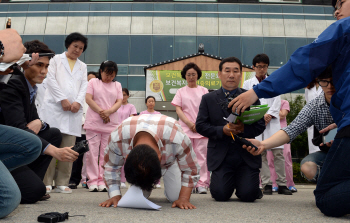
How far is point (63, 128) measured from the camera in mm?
4730

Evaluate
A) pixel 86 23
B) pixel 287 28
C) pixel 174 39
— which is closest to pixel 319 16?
pixel 287 28

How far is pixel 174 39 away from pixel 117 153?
19.0 meters

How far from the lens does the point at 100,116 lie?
531cm

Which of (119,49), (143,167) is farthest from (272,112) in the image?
(119,49)

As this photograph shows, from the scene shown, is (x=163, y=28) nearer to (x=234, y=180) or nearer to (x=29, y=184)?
(x=234, y=180)

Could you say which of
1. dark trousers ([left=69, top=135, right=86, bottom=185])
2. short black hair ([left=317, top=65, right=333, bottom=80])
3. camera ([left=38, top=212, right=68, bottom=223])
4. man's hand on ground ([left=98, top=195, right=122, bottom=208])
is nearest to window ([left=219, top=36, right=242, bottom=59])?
dark trousers ([left=69, top=135, right=86, bottom=185])

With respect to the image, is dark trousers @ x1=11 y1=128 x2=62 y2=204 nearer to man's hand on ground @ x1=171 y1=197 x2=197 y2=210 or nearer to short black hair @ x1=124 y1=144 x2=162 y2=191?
short black hair @ x1=124 y1=144 x2=162 y2=191

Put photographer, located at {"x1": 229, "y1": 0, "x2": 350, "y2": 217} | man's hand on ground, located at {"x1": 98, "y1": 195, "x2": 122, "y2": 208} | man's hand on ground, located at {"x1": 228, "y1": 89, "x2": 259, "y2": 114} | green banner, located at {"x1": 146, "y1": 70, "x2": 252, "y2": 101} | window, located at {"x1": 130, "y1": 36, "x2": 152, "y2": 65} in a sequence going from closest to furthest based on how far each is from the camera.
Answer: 1. photographer, located at {"x1": 229, "y1": 0, "x2": 350, "y2": 217}
2. man's hand on ground, located at {"x1": 228, "y1": 89, "x2": 259, "y2": 114}
3. man's hand on ground, located at {"x1": 98, "y1": 195, "x2": 122, "y2": 208}
4. green banner, located at {"x1": 146, "y1": 70, "x2": 252, "y2": 101}
5. window, located at {"x1": 130, "y1": 36, "x2": 152, "y2": 65}

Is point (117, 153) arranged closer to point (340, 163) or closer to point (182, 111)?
point (340, 163)

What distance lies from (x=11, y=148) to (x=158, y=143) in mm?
1159

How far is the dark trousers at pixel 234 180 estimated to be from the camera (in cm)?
371

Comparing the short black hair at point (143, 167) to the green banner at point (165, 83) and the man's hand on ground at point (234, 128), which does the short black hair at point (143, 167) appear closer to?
the man's hand on ground at point (234, 128)

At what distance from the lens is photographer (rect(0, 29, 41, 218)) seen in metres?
2.18

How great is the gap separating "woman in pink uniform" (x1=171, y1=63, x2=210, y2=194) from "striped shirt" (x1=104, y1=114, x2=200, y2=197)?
1975mm
